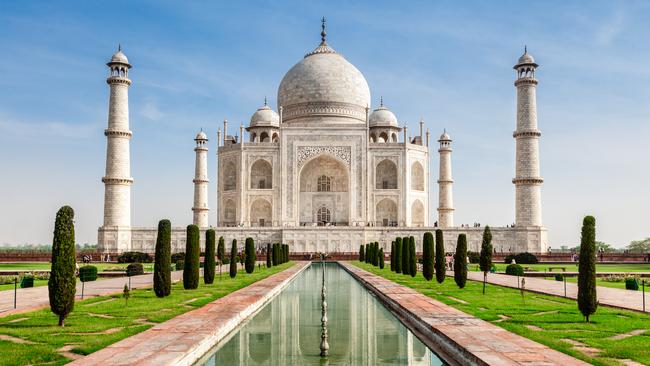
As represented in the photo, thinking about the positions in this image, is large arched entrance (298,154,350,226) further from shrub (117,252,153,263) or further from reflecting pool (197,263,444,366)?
reflecting pool (197,263,444,366)

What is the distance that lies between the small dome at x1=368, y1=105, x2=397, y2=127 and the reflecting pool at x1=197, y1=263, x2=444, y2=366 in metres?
29.0

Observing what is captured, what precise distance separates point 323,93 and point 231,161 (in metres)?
6.99

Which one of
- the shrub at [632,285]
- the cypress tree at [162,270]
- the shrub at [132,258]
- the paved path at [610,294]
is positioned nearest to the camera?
the paved path at [610,294]

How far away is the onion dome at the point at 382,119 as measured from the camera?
4041 centimetres

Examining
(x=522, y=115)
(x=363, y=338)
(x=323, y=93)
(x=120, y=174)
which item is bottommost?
(x=363, y=338)

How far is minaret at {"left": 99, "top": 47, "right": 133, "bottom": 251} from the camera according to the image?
99.7 feet

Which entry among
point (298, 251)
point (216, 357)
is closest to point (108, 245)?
point (298, 251)

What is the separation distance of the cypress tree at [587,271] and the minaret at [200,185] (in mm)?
29333

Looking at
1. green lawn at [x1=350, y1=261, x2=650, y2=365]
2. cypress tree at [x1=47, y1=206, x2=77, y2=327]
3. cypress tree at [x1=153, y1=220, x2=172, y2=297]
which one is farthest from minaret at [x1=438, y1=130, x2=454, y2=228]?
cypress tree at [x1=47, y1=206, x2=77, y2=327]

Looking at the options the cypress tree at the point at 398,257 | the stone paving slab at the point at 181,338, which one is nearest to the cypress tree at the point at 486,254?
the stone paving slab at the point at 181,338

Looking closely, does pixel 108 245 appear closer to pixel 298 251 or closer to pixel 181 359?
pixel 298 251

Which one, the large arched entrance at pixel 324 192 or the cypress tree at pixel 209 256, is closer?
the cypress tree at pixel 209 256

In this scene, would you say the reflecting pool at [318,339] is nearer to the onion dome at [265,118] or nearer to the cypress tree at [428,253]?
the cypress tree at [428,253]

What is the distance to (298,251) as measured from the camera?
103 feet
